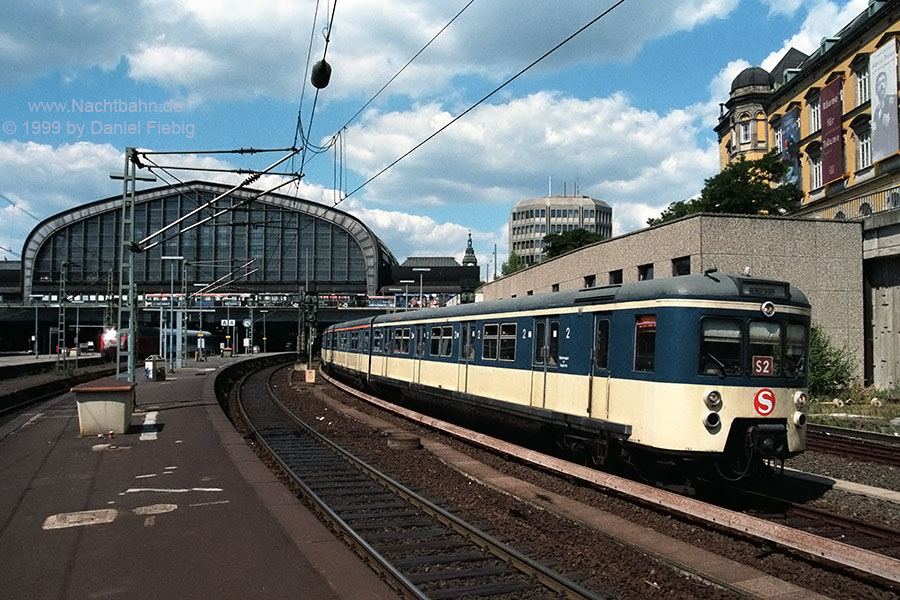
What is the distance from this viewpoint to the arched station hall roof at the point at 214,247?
94812 millimetres

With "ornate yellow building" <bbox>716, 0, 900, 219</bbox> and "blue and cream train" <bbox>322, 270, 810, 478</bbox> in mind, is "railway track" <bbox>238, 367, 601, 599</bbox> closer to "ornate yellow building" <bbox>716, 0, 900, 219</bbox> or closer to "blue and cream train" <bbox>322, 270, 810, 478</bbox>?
"blue and cream train" <bbox>322, 270, 810, 478</bbox>

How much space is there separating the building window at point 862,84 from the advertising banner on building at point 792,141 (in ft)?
23.5

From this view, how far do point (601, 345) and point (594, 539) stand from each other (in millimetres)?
→ 3678

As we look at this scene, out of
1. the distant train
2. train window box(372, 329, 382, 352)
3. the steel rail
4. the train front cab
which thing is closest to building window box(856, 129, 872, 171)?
train window box(372, 329, 382, 352)

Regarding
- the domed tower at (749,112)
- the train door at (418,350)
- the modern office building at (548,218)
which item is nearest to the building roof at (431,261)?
the modern office building at (548,218)

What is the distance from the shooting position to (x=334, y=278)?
9850cm

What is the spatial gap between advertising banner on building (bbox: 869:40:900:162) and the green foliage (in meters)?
18.8

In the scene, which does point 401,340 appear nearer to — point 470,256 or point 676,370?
point 676,370

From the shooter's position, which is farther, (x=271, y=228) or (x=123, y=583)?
(x=271, y=228)

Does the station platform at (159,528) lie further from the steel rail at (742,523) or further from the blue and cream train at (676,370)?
the blue and cream train at (676,370)

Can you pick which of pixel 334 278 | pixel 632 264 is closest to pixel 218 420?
pixel 632 264

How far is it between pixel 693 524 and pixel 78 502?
7.49 meters

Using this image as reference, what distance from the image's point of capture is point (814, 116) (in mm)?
50688

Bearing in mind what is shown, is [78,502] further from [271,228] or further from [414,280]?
[414,280]
